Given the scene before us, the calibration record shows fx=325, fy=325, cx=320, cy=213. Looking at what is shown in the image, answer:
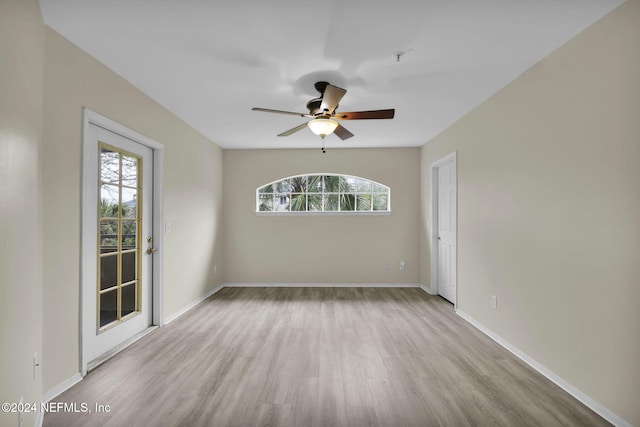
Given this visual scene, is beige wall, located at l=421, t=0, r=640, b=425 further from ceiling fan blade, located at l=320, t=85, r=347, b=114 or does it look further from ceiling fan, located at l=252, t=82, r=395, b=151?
ceiling fan blade, located at l=320, t=85, r=347, b=114

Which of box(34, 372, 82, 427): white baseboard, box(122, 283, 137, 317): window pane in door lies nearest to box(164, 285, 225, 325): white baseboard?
box(122, 283, 137, 317): window pane in door

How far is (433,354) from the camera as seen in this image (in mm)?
2863

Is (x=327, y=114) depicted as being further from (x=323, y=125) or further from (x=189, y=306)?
(x=189, y=306)

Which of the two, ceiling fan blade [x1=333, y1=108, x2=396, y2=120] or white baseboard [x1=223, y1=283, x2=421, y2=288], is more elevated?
ceiling fan blade [x1=333, y1=108, x2=396, y2=120]

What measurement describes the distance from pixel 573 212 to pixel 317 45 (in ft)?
6.97

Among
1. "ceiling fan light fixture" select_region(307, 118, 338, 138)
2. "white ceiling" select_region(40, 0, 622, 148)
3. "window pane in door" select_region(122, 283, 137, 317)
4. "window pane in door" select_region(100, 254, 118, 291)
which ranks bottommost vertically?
"window pane in door" select_region(122, 283, 137, 317)

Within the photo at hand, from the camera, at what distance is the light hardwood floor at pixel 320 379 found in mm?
1958

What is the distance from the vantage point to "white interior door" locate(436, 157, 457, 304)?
4.45 m

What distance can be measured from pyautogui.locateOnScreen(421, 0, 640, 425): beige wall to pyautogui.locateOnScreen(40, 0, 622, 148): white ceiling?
0.27 meters

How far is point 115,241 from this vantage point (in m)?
2.94

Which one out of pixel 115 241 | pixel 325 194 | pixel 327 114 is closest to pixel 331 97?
pixel 327 114

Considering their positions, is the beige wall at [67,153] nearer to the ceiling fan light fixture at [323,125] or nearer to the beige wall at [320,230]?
the ceiling fan light fixture at [323,125]

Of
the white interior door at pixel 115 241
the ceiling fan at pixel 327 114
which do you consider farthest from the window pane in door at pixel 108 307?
the ceiling fan at pixel 327 114

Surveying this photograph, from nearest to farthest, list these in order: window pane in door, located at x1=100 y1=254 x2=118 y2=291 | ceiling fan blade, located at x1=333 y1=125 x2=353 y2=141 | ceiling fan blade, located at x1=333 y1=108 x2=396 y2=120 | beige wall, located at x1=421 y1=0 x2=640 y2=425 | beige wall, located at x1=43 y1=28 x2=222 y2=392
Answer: beige wall, located at x1=421 y1=0 x2=640 y2=425 → beige wall, located at x1=43 y1=28 x2=222 y2=392 → window pane in door, located at x1=100 y1=254 x2=118 y2=291 → ceiling fan blade, located at x1=333 y1=108 x2=396 y2=120 → ceiling fan blade, located at x1=333 y1=125 x2=353 y2=141
